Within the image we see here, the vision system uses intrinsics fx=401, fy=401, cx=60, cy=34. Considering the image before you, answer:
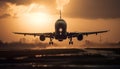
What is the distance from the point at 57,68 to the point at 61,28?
6886 centimetres

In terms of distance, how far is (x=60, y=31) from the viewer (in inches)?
5615

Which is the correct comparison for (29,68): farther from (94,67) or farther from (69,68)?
(94,67)

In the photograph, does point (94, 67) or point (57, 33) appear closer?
point (94, 67)

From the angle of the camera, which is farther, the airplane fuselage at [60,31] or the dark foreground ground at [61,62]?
the airplane fuselage at [60,31]

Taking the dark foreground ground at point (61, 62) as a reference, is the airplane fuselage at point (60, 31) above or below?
above

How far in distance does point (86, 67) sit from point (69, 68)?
12.9ft

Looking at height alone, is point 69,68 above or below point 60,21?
below

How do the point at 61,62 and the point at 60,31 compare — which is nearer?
the point at 61,62

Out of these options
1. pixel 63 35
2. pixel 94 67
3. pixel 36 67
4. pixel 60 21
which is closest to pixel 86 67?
pixel 94 67

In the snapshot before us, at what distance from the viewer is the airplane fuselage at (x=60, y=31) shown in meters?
139

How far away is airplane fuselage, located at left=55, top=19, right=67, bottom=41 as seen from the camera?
139m

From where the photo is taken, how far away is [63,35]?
13988 cm

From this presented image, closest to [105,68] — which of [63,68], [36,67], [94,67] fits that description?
[94,67]

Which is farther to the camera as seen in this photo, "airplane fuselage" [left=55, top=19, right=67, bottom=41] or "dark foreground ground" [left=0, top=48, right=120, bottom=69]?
"airplane fuselage" [left=55, top=19, right=67, bottom=41]
